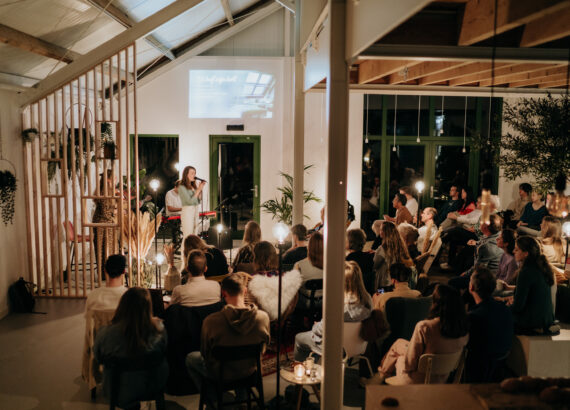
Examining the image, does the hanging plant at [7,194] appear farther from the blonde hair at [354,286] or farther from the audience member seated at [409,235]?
the audience member seated at [409,235]

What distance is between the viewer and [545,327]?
404 centimetres

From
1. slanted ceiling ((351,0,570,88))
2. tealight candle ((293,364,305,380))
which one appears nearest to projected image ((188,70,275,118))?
slanted ceiling ((351,0,570,88))

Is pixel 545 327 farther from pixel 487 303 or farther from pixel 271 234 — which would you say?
pixel 271 234

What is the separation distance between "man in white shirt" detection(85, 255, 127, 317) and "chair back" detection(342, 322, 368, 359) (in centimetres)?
180

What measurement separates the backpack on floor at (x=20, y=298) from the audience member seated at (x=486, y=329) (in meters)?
4.95

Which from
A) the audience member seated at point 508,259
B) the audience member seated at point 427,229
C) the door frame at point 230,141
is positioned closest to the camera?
the audience member seated at point 508,259

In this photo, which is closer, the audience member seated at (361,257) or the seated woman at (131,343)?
the seated woman at (131,343)

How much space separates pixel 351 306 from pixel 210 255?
1.63 metres

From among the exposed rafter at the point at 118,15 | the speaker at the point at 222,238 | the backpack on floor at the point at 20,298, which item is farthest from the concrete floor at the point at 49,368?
the exposed rafter at the point at 118,15

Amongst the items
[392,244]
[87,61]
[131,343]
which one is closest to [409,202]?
[392,244]

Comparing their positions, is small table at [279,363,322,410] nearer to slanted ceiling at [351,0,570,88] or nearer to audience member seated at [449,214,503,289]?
slanted ceiling at [351,0,570,88]

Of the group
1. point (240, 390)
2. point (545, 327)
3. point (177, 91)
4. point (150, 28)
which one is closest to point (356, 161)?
point (177, 91)

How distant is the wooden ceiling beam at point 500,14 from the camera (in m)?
2.41

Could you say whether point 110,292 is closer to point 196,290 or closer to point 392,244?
point 196,290
